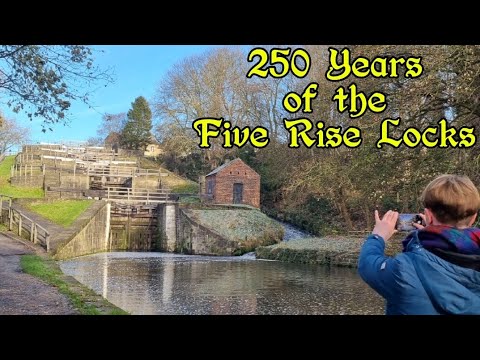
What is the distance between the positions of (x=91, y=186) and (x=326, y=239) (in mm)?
10214

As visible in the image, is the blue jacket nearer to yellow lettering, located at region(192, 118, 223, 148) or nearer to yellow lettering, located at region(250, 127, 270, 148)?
yellow lettering, located at region(192, 118, 223, 148)

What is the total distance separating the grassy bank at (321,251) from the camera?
37.5 feet

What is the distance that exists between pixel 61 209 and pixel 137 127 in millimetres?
4804

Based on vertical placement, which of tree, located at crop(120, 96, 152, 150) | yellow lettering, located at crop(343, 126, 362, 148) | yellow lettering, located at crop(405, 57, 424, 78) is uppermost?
tree, located at crop(120, 96, 152, 150)

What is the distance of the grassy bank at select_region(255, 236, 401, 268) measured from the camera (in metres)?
11.4

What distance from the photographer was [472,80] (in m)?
5.77

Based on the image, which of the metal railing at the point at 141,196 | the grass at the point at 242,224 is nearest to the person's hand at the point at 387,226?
the grass at the point at 242,224

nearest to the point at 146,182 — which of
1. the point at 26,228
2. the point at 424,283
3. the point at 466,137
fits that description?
the point at 26,228

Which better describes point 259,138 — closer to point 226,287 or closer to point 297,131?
point 297,131

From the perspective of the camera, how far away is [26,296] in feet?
17.0

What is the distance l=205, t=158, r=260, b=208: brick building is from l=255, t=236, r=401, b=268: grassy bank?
3.01m

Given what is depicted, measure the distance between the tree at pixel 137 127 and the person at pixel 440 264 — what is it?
683 inches

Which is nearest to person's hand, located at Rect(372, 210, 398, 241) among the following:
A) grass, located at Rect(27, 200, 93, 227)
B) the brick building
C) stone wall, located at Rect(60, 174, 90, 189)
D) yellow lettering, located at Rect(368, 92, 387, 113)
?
yellow lettering, located at Rect(368, 92, 387, 113)

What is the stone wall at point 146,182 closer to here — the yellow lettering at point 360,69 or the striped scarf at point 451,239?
the yellow lettering at point 360,69
